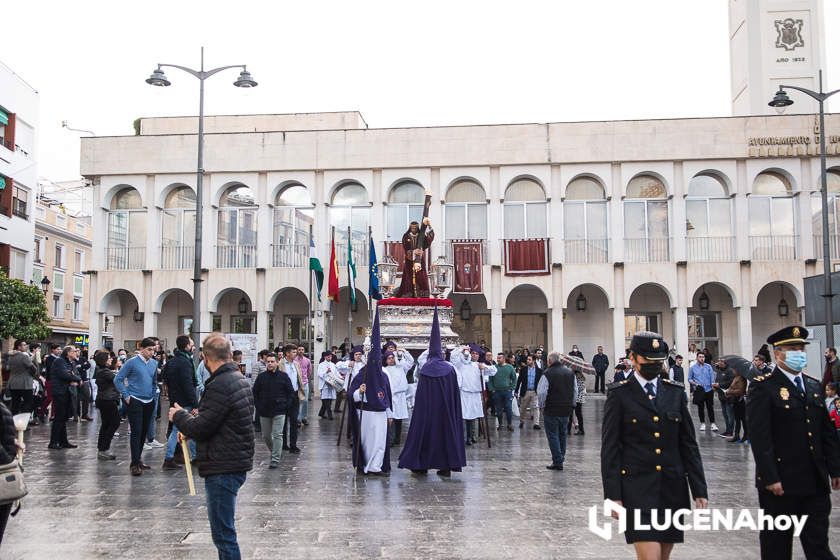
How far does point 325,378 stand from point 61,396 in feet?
21.1

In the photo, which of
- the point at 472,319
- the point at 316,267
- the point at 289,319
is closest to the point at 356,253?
the point at 316,267

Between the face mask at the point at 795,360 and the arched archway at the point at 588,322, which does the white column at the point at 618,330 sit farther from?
the face mask at the point at 795,360

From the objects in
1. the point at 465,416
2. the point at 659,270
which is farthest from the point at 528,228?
the point at 465,416

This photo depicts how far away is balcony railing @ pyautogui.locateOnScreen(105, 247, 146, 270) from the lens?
32750mm

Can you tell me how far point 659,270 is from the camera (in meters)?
30.2

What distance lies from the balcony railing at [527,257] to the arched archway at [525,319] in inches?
81.1

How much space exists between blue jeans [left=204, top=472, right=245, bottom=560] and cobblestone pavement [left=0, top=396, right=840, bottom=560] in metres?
1.29

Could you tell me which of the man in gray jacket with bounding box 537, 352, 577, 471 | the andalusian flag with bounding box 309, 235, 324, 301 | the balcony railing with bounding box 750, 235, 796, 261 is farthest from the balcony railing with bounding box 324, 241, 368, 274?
the man in gray jacket with bounding box 537, 352, 577, 471

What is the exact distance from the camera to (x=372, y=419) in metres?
11.5

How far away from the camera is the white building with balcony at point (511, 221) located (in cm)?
3019

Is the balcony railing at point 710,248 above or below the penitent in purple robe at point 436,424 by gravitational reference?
above

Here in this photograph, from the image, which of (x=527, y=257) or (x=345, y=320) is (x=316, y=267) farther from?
(x=527, y=257)

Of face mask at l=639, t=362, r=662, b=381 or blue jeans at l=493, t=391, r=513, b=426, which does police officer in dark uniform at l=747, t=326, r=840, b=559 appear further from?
blue jeans at l=493, t=391, r=513, b=426

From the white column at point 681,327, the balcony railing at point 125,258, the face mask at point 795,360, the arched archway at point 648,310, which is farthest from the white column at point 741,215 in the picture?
the face mask at point 795,360
